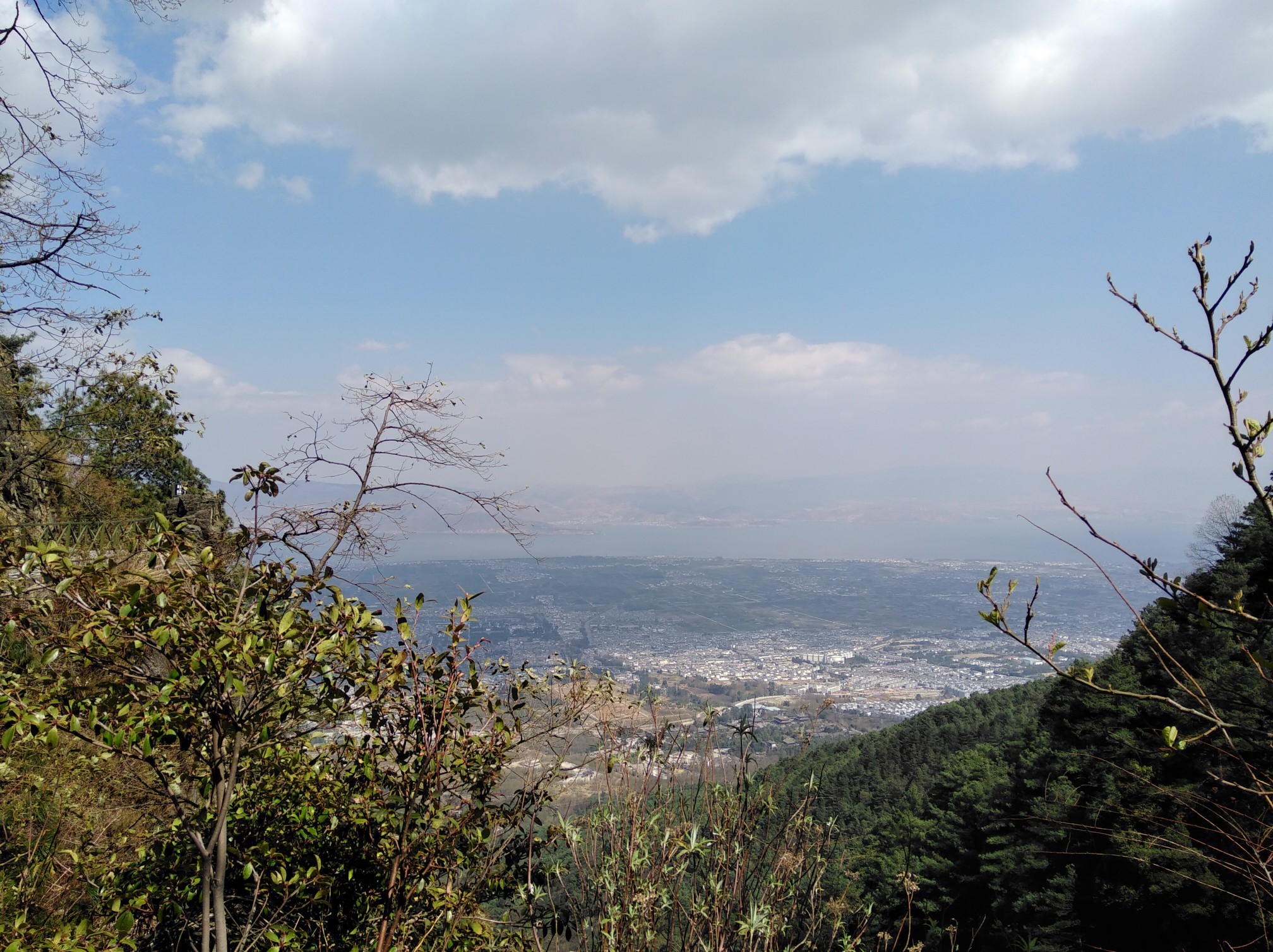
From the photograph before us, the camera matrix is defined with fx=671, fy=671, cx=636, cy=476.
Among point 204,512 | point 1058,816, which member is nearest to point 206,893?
point 204,512

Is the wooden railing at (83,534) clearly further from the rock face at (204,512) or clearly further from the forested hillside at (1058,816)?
the forested hillside at (1058,816)

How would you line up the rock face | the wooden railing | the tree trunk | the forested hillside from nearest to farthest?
the tree trunk → the wooden railing → the rock face → the forested hillside

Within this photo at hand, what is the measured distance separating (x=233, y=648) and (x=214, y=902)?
782 millimetres

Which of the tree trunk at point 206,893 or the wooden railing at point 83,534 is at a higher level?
the wooden railing at point 83,534

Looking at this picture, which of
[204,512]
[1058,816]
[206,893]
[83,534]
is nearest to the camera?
[206,893]

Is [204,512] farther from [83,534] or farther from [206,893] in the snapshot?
[206,893]

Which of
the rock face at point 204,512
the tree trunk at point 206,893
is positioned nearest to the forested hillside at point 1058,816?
the rock face at point 204,512

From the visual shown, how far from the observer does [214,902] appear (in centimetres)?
207

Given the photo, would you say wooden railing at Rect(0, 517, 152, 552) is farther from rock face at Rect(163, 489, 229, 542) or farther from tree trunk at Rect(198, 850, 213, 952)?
tree trunk at Rect(198, 850, 213, 952)

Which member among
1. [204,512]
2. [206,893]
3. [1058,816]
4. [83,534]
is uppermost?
[204,512]

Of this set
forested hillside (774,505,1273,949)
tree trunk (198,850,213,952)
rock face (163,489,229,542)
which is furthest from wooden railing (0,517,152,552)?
forested hillside (774,505,1273,949)

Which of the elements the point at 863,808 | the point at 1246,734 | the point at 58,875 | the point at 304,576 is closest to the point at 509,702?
the point at 304,576

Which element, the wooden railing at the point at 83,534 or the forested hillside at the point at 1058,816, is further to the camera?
the forested hillside at the point at 1058,816

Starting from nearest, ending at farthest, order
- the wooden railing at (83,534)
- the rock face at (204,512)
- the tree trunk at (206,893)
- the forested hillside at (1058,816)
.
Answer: the tree trunk at (206,893)
the wooden railing at (83,534)
the rock face at (204,512)
the forested hillside at (1058,816)
